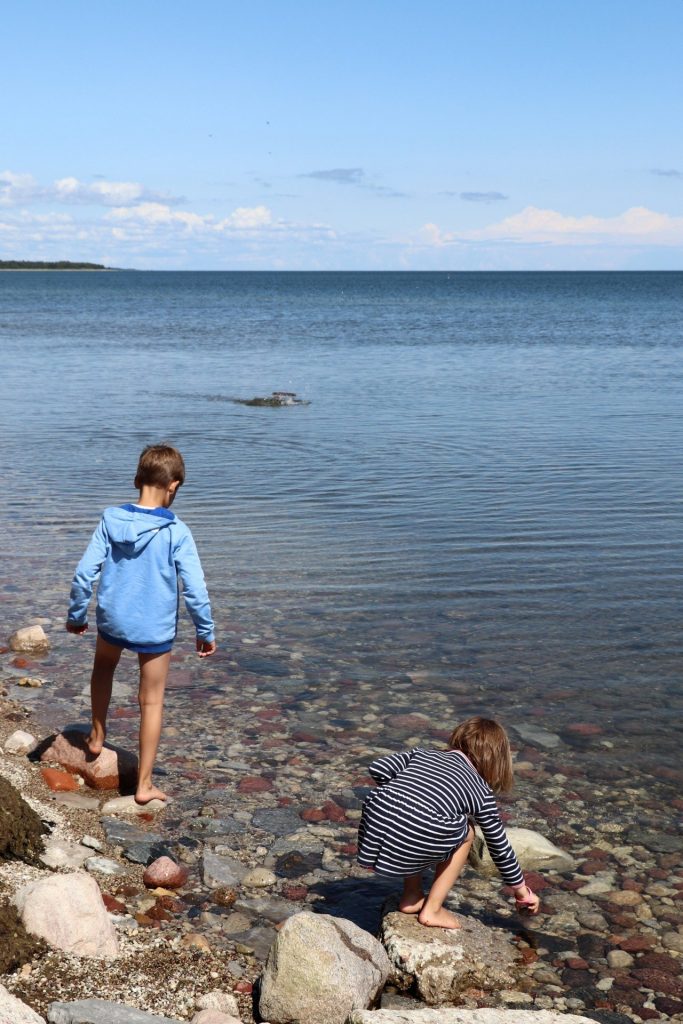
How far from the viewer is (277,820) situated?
640 cm

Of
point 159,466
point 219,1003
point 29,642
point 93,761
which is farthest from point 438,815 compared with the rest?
point 29,642

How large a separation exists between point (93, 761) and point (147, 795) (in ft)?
1.66

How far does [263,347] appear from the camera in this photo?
46.9 metres

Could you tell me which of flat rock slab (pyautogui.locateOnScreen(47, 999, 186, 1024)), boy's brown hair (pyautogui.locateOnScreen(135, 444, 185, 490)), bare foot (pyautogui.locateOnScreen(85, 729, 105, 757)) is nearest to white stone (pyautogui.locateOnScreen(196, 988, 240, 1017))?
flat rock slab (pyautogui.locateOnScreen(47, 999, 186, 1024))

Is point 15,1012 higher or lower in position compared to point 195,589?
lower

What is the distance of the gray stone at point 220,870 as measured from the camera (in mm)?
5699

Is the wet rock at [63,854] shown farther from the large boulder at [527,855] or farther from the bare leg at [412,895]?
the large boulder at [527,855]

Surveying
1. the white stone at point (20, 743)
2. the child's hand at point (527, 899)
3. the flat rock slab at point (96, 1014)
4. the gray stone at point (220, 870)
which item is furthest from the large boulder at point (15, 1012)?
the white stone at point (20, 743)

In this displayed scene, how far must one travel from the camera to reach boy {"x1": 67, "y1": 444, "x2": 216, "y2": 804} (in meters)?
6.05

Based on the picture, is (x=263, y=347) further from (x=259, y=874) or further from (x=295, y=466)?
(x=259, y=874)

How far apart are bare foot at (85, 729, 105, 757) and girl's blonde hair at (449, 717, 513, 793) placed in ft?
8.39

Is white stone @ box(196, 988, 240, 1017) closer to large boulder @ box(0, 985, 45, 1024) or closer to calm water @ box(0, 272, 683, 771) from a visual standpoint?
Answer: large boulder @ box(0, 985, 45, 1024)

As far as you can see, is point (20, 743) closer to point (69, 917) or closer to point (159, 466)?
point (159, 466)

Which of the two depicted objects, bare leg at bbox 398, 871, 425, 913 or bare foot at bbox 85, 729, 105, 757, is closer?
bare leg at bbox 398, 871, 425, 913
